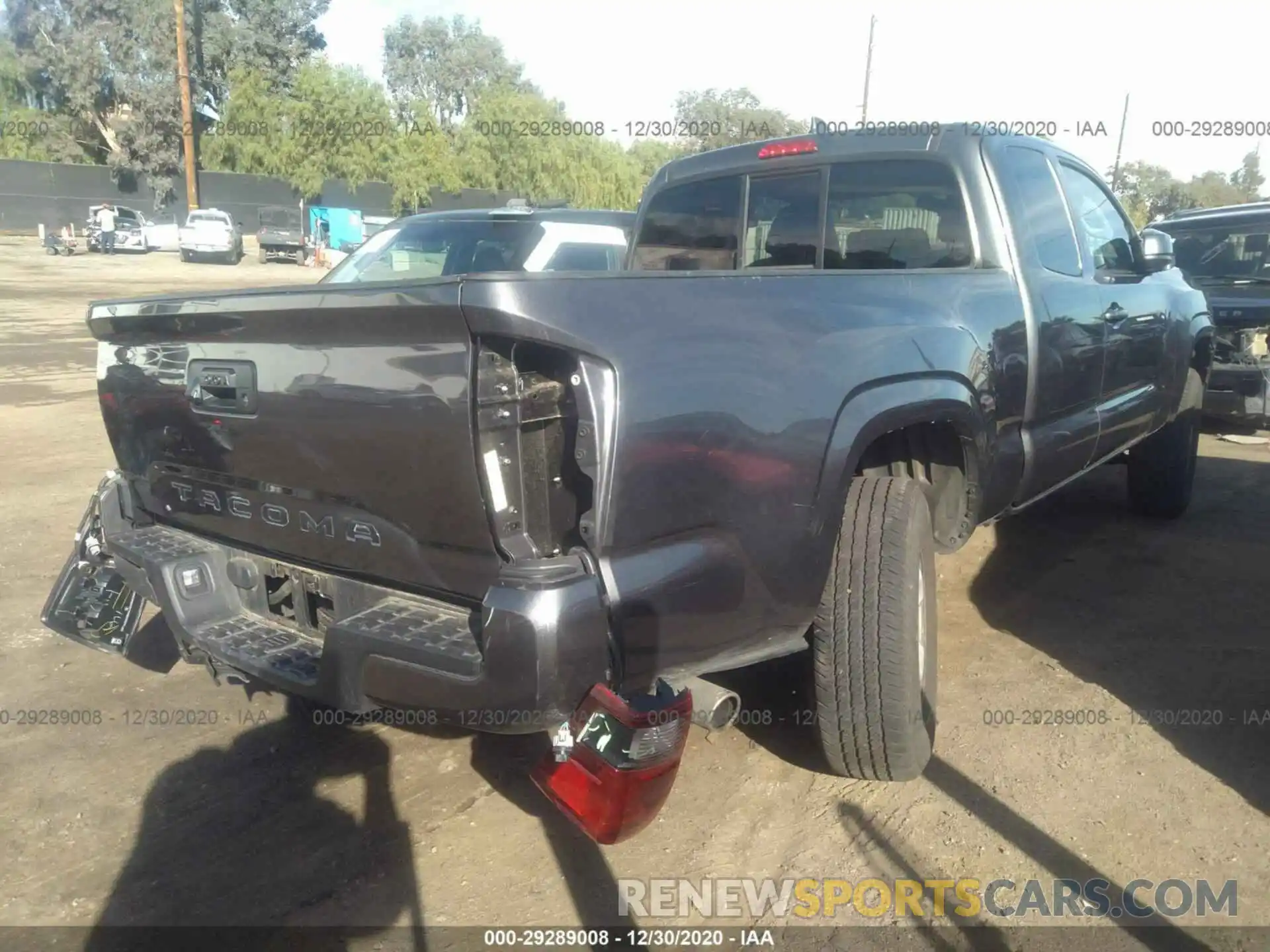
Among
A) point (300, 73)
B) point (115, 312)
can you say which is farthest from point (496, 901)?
point (300, 73)

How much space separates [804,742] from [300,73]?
147ft

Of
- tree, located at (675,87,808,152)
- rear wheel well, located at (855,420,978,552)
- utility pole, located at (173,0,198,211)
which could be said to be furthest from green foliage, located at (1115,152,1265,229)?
rear wheel well, located at (855,420,978,552)

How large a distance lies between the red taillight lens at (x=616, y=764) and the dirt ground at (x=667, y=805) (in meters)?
0.44

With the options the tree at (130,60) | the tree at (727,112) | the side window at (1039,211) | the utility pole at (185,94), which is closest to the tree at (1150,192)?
the tree at (727,112)

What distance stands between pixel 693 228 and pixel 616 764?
2960 mm

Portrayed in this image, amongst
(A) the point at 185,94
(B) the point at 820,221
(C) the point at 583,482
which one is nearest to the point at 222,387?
(C) the point at 583,482

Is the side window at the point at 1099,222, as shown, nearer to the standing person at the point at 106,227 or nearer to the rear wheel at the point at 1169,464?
the rear wheel at the point at 1169,464

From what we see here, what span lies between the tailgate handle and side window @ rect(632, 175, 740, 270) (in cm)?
219

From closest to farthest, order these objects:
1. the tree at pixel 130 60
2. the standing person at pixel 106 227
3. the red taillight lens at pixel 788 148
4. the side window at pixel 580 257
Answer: the red taillight lens at pixel 788 148 < the side window at pixel 580 257 < the standing person at pixel 106 227 < the tree at pixel 130 60

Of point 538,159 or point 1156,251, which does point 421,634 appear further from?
point 538,159

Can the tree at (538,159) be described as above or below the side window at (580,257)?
above

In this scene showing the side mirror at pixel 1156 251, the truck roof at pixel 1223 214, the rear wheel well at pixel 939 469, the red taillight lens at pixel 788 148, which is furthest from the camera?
the truck roof at pixel 1223 214

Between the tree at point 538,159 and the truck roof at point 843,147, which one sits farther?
the tree at point 538,159

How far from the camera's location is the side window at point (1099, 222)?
443cm
